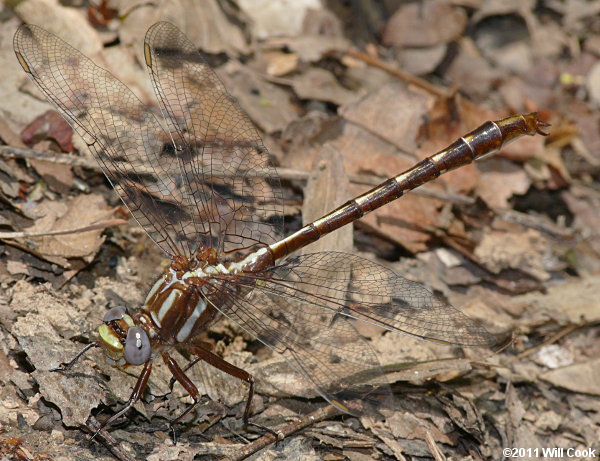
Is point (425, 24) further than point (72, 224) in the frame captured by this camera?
Yes

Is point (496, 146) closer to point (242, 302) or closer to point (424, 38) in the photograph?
point (242, 302)

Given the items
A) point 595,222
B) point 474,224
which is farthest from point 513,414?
point 595,222

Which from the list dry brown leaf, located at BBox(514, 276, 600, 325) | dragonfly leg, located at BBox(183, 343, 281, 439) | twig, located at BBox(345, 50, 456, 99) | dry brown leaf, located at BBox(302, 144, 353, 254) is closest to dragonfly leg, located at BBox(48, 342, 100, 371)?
dragonfly leg, located at BBox(183, 343, 281, 439)

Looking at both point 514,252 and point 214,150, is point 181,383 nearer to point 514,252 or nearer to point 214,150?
point 214,150

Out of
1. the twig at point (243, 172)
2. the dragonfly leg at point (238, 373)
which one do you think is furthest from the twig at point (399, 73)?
the dragonfly leg at point (238, 373)

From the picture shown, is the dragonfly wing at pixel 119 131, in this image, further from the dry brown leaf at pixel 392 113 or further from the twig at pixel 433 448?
the twig at pixel 433 448

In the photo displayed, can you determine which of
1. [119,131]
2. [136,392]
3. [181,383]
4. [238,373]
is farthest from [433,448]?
[119,131]
